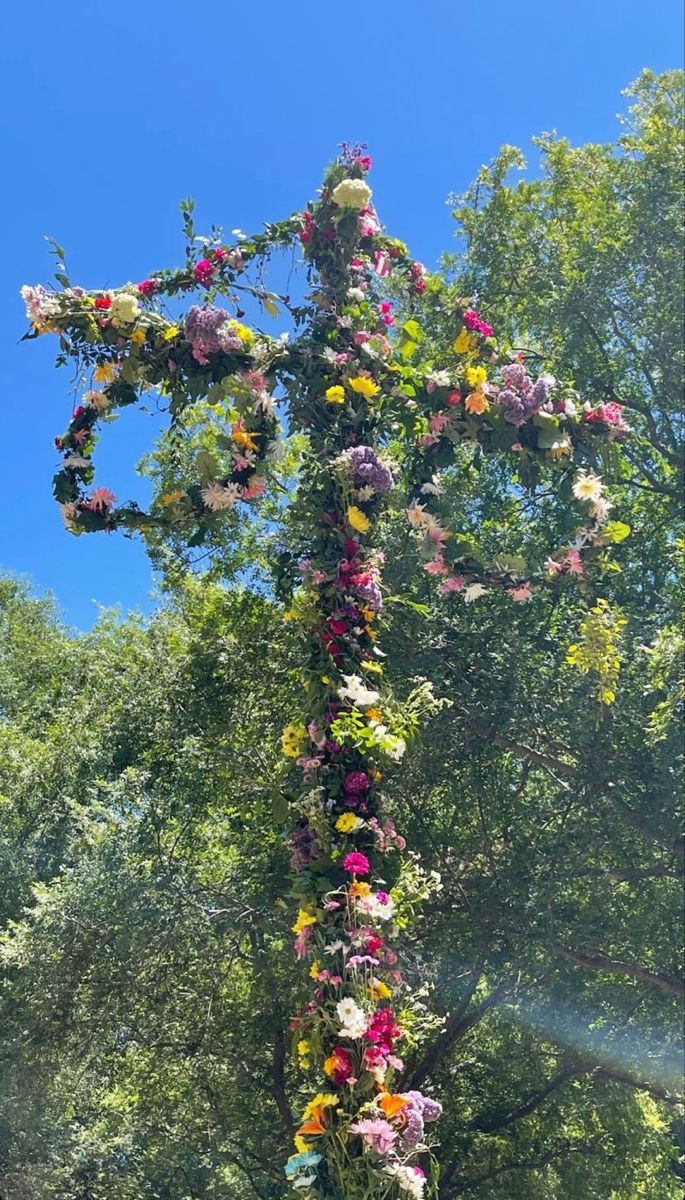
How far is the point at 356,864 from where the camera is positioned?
2166 mm

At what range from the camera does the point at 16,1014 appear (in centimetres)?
689

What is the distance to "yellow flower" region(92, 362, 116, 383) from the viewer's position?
2.76m

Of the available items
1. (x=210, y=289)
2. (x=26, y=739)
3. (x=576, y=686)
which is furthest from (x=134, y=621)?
(x=210, y=289)

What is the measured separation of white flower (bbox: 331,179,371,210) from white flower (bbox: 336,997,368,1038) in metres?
2.49

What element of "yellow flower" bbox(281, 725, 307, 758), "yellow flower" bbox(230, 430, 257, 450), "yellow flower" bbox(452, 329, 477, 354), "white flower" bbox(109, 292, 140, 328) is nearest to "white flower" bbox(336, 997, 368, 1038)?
"yellow flower" bbox(281, 725, 307, 758)

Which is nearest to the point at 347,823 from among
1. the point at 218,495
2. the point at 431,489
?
Result: the point at 218,495

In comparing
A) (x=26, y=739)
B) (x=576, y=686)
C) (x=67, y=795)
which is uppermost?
(x=26, y=739)

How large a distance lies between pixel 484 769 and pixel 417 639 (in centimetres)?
115

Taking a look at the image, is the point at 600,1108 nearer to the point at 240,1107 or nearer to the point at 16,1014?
the point at 240,1107

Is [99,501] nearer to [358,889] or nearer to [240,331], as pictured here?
[240,331]

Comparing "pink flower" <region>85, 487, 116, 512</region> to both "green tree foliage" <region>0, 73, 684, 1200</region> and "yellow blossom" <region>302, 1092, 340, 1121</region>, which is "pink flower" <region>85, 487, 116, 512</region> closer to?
"yellow blossom" <region>302, 1092, 340, 1121</region>

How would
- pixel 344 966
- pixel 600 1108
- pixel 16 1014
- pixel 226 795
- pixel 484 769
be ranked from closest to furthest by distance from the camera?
pixel 344 966 < pixel 484 769 < pixel 226 795 < pixel 16 1014 < pixel 600 1108

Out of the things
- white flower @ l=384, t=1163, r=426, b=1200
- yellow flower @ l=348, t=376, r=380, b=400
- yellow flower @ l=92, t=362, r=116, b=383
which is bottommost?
white flower @ l=384, t=1163, r=426, b=1200

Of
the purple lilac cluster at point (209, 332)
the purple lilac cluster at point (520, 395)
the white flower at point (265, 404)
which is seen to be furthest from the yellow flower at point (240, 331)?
the purple lilac cluster at point (520, 395)
